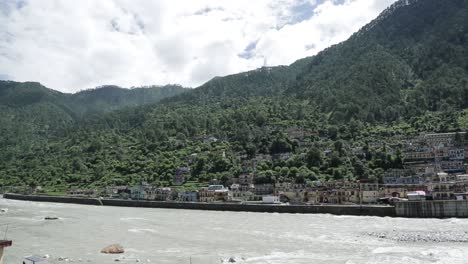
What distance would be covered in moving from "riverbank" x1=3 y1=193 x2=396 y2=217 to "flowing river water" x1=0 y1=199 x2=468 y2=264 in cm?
677

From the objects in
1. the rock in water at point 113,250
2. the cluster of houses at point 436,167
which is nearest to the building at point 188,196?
the cluster of houses at point 436,167

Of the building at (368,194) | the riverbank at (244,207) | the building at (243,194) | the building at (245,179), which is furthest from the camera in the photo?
the building at (245,179)

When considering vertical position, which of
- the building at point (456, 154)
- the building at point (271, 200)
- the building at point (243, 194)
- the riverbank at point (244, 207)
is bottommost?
the riverbank at point (244, 207)

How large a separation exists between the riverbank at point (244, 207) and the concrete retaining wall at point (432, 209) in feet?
6.85

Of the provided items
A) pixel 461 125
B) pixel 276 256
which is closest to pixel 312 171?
pixel 461 125

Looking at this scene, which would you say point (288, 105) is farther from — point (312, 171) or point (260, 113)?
point (312, 171)

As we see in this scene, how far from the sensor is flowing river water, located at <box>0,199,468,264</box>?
3722cm

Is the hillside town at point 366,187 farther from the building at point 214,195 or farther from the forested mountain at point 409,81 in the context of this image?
the forested mountain at point 409,81

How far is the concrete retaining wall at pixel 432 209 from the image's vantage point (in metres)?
68.8

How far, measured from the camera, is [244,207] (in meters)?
91.7

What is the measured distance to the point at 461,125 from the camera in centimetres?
13512

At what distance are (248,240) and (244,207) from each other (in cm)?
4415

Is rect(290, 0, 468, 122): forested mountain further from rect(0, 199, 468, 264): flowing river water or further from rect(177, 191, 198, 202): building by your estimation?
rect(0, 199, 468, 264): flowing river water

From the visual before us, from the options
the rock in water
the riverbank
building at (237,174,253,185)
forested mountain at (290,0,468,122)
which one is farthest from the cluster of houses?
the rock in water
